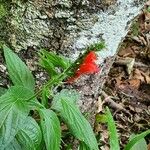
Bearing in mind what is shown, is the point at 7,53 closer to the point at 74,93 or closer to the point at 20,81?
the point at 20,81

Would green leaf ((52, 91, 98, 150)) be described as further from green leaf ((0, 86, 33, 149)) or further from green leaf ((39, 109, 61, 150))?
green leaf ((0, 86, 33, 149))

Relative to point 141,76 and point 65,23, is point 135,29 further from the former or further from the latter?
point 65,23

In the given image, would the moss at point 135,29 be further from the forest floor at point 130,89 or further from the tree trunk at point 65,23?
the tree trunk at point 65,23

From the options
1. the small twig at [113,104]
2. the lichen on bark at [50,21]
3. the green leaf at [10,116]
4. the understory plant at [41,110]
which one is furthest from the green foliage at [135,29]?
the green leaf at [10,116]

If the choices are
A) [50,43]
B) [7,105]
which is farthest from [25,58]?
[7,105]

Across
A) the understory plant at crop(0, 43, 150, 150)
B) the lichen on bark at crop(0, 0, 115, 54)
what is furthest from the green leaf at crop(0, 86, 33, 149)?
the lichen on bark at crop(0, 0, 115, 54)

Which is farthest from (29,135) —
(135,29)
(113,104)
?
(135,29)
